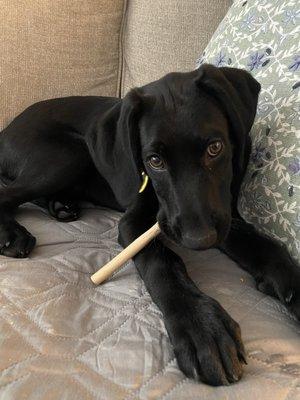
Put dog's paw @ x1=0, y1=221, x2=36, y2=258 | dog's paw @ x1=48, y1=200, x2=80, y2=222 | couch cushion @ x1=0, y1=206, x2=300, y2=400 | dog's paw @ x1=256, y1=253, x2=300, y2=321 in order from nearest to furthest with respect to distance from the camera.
A: couch cushion @ x1=0, y1=206, x2=300, y2=400
dog's paw @ x1=256, y1=253, x2=300, y2=321
dog's paw @ x1=0, y1=221, x2=36, y2=258
dog's paw @ x1=48, y1=200, x2=80, y2=222

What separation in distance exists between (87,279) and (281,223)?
52 centimetres

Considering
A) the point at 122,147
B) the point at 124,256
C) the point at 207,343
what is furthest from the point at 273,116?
the point at 207,343

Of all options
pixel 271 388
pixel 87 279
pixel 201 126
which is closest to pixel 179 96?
pixel 201 126

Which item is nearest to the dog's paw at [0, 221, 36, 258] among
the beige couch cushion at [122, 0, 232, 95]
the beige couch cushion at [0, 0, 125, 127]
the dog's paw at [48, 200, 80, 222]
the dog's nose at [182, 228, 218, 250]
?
the dog's paw at [48, 200, 80, 222]

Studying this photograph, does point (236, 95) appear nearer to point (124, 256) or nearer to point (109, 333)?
point (124, 256)

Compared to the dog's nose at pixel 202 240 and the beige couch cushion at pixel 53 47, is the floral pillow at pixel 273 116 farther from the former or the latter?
the beige couch cushion at pixel 53 47

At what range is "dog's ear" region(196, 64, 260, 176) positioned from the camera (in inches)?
48.0

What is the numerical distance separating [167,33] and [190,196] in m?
1.10

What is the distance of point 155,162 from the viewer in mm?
1226

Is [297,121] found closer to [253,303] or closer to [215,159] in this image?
[215,159]

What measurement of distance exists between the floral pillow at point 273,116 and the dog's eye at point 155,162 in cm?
29

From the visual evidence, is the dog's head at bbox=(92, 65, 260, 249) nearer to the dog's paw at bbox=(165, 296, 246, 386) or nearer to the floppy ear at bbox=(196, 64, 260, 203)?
the floppy ear at bbox=(196, 64, 260, 203)

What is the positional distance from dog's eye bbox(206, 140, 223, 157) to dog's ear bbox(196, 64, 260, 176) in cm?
8

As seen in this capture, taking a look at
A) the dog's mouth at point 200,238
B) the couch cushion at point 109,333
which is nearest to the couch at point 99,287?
the couch cushion at point 109,333
